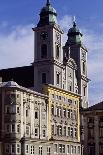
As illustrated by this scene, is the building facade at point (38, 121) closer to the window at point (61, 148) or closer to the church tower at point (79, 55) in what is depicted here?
the window at point (61, 148)

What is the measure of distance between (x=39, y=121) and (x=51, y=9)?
3907 cm

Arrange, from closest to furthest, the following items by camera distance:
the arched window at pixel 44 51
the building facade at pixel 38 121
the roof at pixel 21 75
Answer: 1. the building facade at pixel 38 121
2. the arched window at pixel 44 51
3. the roof at pixel 21 75

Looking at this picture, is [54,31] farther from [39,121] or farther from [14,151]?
[14,151]


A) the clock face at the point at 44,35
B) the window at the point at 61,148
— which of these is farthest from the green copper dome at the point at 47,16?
the window at the point at 61,148

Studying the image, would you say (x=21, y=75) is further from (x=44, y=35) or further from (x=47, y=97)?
(x=47, y=97)

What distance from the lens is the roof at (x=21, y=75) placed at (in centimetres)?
12262

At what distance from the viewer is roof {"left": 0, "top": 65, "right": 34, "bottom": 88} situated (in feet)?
402

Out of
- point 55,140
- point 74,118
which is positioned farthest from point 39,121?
point 74,118

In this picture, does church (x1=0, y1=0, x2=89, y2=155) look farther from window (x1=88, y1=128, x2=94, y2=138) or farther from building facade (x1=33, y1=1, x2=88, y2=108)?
window (x1=88, y1=128, x2=94, y2=138)

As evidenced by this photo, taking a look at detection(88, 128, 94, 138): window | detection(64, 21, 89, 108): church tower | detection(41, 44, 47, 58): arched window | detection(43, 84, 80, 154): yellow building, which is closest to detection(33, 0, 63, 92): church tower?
detection(41, 44, 47, 58): arched window

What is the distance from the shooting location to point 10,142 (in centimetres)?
8800

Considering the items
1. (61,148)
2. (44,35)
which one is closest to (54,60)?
(44,35)

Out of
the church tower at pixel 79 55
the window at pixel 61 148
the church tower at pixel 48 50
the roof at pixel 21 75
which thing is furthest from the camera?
the church tower at pixel 79 55

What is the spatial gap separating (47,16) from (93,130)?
1317 inches
